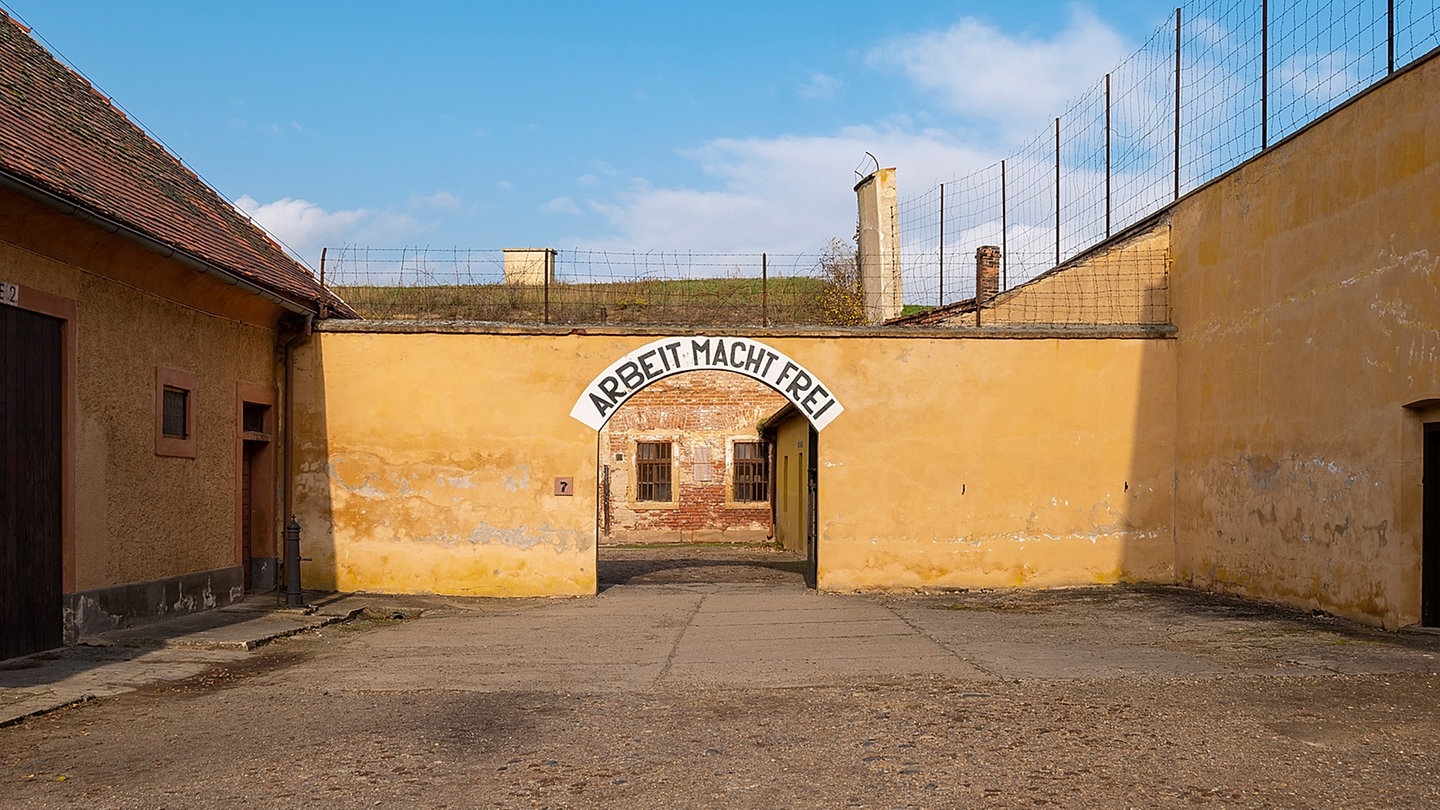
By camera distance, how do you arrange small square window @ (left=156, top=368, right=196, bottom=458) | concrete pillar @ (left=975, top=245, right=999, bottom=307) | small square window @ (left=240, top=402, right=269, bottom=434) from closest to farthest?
1. small square window @ (left=156, top=368, right=196, bottom=458)
2. small square window @ (left=240, top=402, right=269, bottom=434)
3. concrete pillar @ (left=975, top=245, right=999, bottom=307)

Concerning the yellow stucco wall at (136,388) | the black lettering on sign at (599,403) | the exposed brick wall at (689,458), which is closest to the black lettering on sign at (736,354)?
the black lettering on sign at (599,403)

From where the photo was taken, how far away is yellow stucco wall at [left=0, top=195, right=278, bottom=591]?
1009cm

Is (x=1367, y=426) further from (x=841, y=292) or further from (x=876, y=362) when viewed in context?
(x=841, y=292)

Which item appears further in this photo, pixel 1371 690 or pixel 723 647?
pixel 723 647

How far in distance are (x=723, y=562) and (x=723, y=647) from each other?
35.7ft

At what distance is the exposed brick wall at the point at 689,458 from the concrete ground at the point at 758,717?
53.5 feet

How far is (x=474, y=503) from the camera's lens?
14.5m

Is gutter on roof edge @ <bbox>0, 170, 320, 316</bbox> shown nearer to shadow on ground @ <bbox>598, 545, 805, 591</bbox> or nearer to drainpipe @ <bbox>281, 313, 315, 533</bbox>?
drainpipe @ <bbox>281, 313, 315, 533</bbox>

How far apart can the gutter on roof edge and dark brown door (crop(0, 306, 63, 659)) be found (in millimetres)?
885

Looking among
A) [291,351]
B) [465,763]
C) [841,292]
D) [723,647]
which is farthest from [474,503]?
[465,763]

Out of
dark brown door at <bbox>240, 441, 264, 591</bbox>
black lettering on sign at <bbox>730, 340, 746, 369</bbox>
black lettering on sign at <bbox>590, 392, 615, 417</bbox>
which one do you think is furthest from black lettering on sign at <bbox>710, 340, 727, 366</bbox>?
dark brown door at <bbox>240, 441, 264, 591</bbox>

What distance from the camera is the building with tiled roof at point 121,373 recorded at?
372 inches

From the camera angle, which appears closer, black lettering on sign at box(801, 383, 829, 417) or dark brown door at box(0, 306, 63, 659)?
dark brown door at box(0, 306, 63, 659)

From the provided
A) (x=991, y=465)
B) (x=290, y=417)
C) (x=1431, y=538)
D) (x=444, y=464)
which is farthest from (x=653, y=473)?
(x=1431, y=538)
